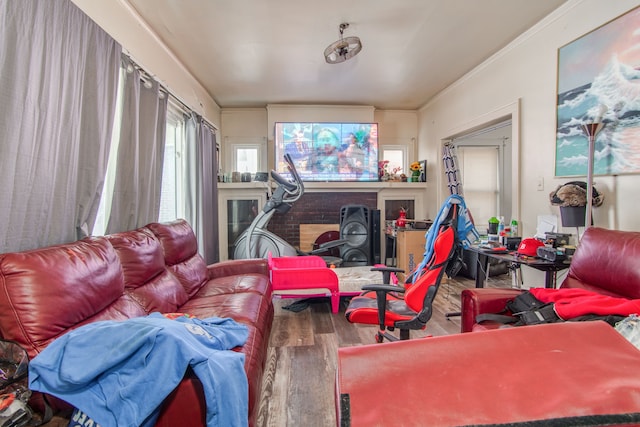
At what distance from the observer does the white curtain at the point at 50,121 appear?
1.25 meters

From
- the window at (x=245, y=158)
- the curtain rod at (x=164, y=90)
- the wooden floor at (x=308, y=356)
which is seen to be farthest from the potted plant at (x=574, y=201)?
the window at (x=245, y=158)

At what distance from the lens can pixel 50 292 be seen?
45.1 inches

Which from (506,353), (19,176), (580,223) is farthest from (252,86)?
(506,353)

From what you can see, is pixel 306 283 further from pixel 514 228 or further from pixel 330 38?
pixel 330 38

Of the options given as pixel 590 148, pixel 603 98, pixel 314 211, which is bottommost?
pixel 314 211

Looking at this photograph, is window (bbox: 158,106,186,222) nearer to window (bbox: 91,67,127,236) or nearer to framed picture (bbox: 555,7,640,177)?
window (bbox: 91,67,127,236)

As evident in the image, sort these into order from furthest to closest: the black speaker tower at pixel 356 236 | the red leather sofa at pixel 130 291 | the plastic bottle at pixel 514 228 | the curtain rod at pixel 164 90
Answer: the black speaker tower at pixel 356 236, the plastic bottle at pixel 514 228, the curtain rod at pixel 164 90, the red leather sofa at pixel 130 291

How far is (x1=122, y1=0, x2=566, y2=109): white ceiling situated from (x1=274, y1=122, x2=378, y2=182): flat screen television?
1.91 feet

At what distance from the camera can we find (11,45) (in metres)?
1.25

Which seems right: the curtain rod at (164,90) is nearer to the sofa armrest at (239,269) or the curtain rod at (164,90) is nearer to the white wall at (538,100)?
the sofa armrest at (239,269)

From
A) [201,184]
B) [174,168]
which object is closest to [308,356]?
[201,184]

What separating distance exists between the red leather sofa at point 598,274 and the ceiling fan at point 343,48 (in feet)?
7.15

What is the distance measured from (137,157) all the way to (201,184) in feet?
4.75

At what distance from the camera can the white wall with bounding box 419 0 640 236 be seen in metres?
2.10
